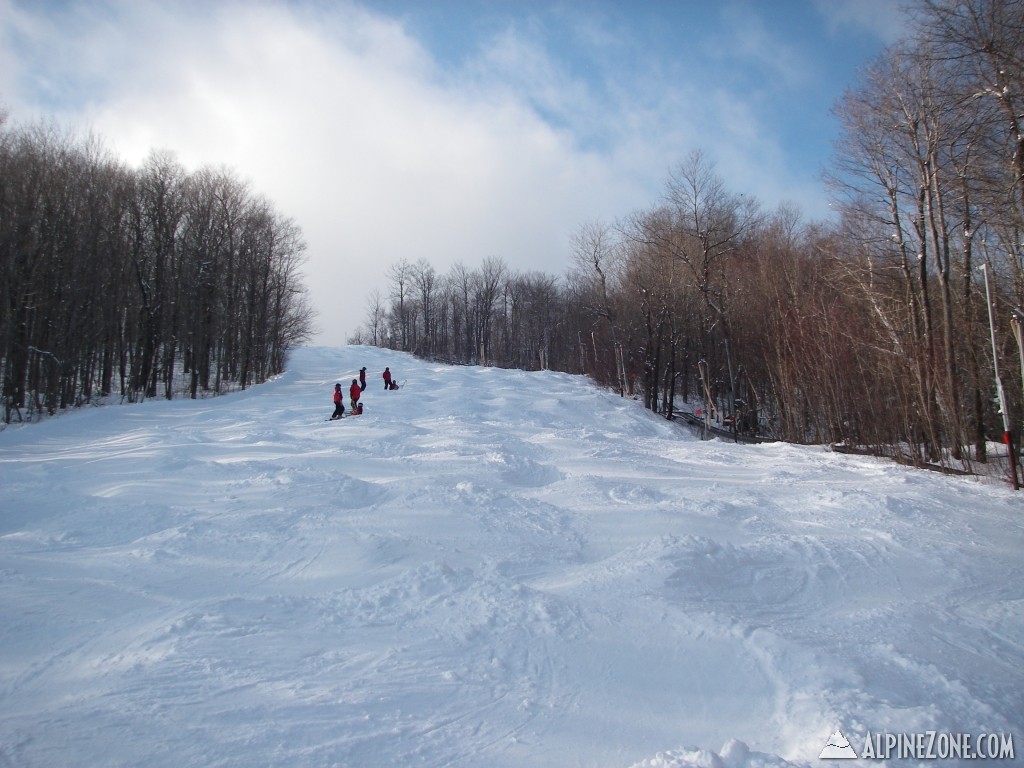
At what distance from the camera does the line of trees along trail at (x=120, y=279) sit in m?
19.8

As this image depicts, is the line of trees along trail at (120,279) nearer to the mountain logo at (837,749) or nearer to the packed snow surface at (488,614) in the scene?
the packed snow surface at (488,614)

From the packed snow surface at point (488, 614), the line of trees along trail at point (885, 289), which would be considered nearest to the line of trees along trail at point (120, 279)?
the packed snow surface at point (488, 614)

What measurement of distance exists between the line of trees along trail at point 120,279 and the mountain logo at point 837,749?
23.8 meters

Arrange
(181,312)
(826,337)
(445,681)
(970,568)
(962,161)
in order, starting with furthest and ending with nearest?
(181,312), (826,337), (962,161), (970,568), (445,681)

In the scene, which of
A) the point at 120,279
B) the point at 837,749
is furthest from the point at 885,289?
the point at 120,279

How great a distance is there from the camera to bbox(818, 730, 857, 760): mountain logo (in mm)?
3174

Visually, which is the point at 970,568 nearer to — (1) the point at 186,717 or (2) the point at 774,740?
(2) the point at 774,740

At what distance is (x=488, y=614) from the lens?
4.90 meters

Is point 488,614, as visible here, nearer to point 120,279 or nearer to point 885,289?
point 885,289

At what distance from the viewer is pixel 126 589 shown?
5.20m

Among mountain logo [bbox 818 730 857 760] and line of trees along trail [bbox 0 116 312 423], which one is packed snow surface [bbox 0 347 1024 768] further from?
line of trees along trail [bbox 0 116 312 423]

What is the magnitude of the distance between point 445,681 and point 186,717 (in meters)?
1.63

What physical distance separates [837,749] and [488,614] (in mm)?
2698

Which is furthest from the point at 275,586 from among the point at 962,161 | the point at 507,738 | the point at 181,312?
the point at 181,312
